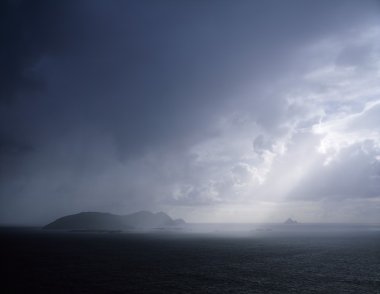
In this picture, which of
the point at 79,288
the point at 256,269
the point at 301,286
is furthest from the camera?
the point at 256,269

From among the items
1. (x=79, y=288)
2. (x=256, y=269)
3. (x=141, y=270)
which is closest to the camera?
(x=79, y=288)

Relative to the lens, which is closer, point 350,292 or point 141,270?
point 350,292

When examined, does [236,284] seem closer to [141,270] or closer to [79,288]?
[141,270]

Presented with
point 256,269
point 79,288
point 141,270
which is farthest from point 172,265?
point 79,288

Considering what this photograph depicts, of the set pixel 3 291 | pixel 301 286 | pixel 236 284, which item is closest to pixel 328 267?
pixel 301 286

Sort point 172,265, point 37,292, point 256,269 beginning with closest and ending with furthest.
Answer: point 37,292 → point 256,269 → point 172,265

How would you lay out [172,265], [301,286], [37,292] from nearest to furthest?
[37,292] → [301,286] → [172,265]

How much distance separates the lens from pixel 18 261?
9362 cm

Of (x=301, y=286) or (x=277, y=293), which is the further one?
(x=301, y=286)

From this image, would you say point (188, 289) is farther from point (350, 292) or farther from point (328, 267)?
point (328, 267)

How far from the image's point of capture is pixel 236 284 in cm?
6606

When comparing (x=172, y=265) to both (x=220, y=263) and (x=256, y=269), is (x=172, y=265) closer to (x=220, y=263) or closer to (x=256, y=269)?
(x=220, y=263)

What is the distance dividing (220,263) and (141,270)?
30.7m

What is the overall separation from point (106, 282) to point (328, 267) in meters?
71.0
